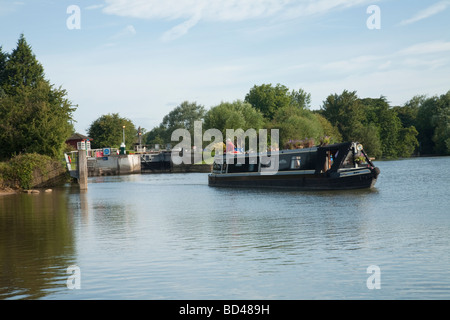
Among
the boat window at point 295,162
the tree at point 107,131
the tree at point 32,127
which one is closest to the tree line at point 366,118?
the tree at point 107,131

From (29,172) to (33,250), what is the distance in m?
25.8

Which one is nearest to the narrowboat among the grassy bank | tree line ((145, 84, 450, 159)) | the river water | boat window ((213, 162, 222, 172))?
boat window ((213, 162, 222, 172))

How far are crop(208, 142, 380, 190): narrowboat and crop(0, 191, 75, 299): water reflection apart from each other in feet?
46.0

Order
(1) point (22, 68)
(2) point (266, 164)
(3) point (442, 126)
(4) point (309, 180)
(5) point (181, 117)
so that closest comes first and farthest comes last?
(4) point (309, 180) → (2) point (266, 164) → (1) point (22, 68) → (3) point (442, 126) → (5) point (181, 117)

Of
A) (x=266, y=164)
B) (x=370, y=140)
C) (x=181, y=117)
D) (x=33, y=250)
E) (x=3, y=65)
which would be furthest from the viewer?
(x=181, y=117)

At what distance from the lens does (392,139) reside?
324ft

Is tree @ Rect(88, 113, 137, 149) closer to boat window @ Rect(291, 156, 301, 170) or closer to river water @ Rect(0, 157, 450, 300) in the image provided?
boat window @ Rect(291, 156, 301, 170)

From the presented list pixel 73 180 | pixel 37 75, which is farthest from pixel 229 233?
pixel 37 75

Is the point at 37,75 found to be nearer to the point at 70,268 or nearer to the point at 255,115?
the point at 255,115

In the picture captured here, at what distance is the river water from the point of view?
9.04 meters

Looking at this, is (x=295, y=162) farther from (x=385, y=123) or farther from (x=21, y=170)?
(x=385, y=123)

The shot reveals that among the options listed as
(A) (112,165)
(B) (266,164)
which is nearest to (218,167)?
(B) (266,164)

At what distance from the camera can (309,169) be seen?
3133cm
